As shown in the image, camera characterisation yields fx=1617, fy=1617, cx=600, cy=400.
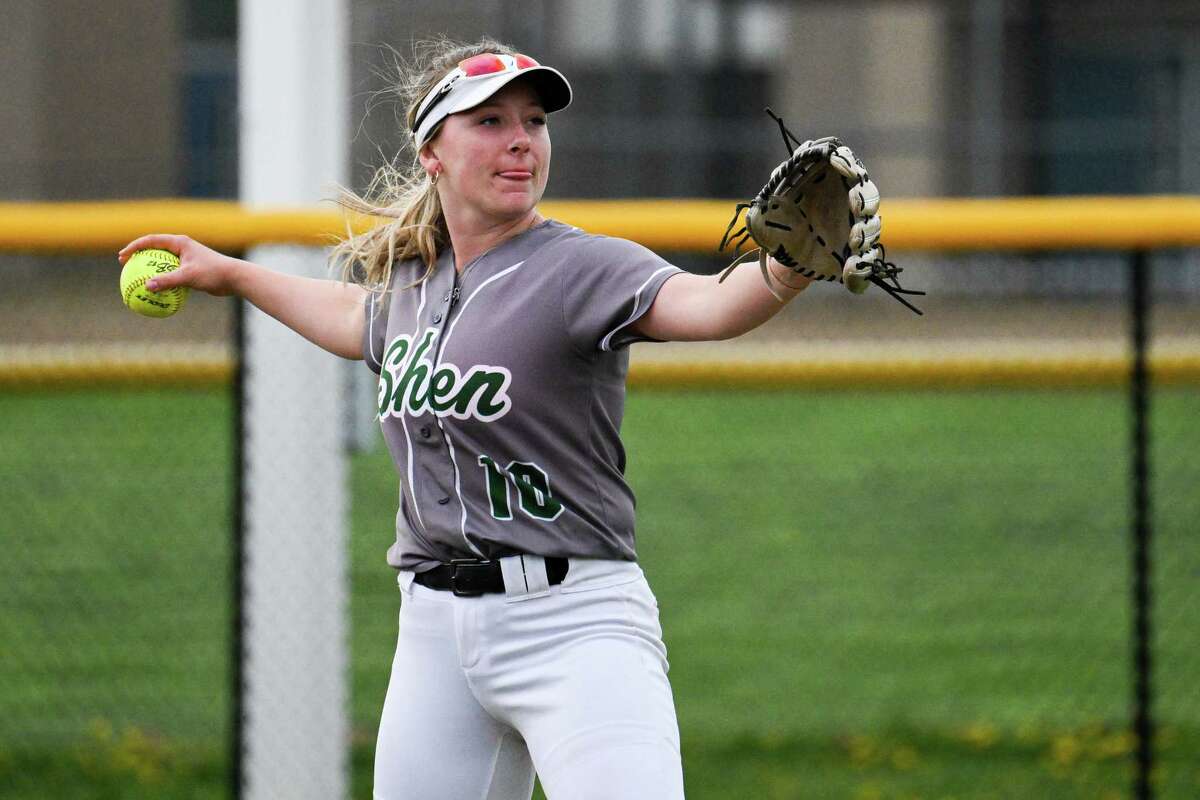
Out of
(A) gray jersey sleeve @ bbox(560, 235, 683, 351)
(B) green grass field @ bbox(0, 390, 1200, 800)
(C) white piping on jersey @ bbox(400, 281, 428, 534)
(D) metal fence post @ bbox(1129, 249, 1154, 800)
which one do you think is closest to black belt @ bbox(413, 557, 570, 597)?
(C) white piping on jersey @ bbox(400, 281, 428, 534)

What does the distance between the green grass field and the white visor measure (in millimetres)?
2480

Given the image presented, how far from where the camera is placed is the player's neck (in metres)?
2.69

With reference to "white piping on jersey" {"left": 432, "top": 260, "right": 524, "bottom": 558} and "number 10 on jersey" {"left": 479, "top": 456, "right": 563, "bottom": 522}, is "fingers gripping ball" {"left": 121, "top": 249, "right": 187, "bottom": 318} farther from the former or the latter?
"number 10 on jersey" {"left": 479, "top": 456, "right": 563, "bottom": 522}

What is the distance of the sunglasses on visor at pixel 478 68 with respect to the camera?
259 centimetres

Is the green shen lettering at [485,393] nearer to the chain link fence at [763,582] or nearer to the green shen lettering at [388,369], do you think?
the green shen lettering at [388,369]

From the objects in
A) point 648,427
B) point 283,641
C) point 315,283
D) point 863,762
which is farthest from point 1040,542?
point 315,283

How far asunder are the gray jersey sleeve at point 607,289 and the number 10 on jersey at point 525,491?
220 mm

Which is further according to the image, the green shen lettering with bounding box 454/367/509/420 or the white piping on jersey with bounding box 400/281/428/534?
the white piping on jersey with bounding box 400/281/428/534

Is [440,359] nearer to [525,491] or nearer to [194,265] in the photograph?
[525,491]

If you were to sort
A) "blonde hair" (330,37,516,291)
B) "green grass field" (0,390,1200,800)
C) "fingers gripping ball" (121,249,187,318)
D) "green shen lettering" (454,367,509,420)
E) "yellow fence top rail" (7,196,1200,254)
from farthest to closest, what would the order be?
"green grass field" (0,390,1200,800)
"yellow fence top rail" (7,196,1200,254)
"fingers gripping ball" (121,249,187,318)
"blonde hair" (330,37,516,291)
"green shen lettering" (454,367,509,420)

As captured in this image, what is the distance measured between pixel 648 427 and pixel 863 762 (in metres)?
5.36

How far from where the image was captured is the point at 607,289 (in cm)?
247

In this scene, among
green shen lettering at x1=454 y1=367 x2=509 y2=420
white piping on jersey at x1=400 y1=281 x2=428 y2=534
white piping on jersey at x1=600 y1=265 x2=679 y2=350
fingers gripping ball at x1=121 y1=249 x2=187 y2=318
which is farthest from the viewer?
fingers gripping ball at x1=121 y1=249 x2=187 y2=318

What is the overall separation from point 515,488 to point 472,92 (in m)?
0.64
